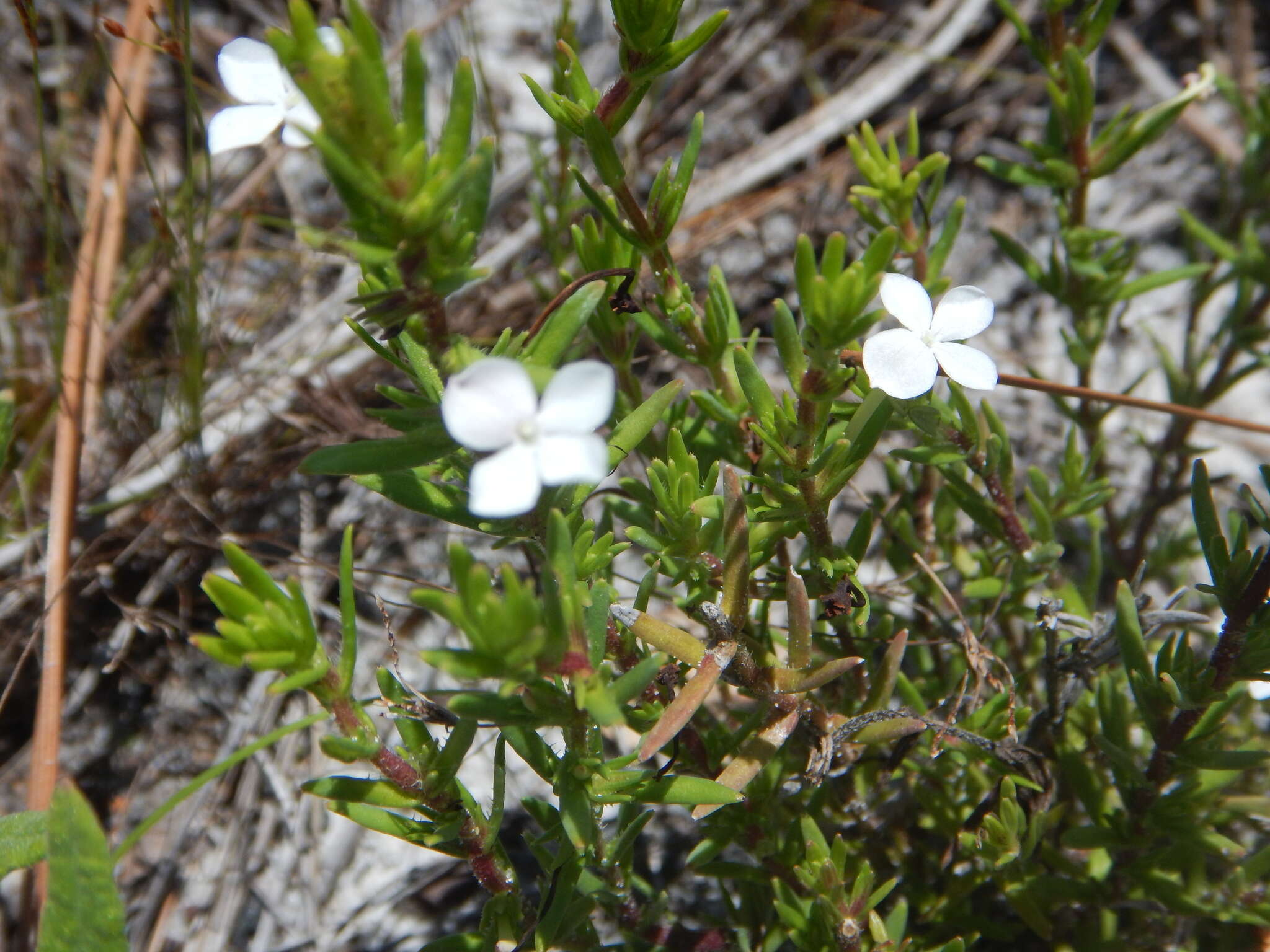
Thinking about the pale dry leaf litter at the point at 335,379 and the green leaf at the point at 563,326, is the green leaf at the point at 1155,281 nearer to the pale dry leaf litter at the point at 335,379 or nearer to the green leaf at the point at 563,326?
the pale dry leaf litter at the point at 335,379

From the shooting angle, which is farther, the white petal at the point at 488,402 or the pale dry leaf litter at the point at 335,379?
the pale dry leaf litter at the point at 335,379

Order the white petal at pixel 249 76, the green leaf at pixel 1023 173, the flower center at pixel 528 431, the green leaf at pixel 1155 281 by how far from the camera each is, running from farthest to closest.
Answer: the green leaf at pixel 1155 281
the green leaf at pixel 1023 173
the white petal at pixel 249 76
the flower center at pixel 528 431

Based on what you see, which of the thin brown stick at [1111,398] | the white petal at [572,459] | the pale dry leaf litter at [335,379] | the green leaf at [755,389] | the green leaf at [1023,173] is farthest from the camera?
the pale dry leaf litter at [335,379]

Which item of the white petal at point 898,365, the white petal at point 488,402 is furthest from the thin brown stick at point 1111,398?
the white petal at point 488,402

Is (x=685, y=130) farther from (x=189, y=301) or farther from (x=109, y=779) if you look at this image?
(x=109, y=779)

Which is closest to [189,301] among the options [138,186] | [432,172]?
[138,186]

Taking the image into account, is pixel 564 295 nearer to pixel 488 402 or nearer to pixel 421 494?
pixel 488 402
